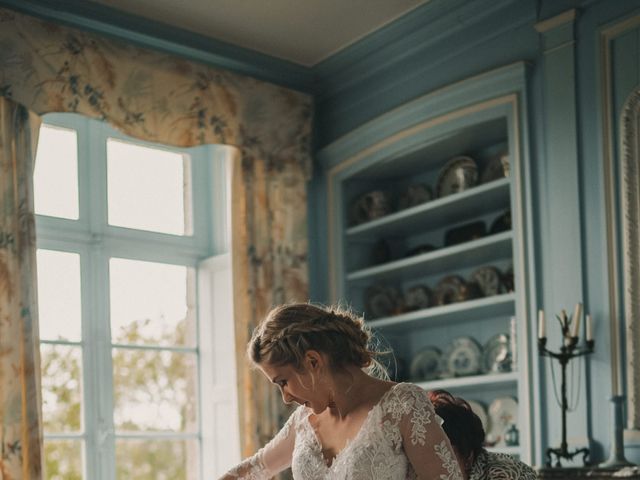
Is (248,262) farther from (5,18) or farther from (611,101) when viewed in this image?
(611,101)

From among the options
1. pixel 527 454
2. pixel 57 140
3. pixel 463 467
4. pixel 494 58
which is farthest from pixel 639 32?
pixel 57 140

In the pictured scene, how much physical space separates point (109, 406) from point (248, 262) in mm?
1015

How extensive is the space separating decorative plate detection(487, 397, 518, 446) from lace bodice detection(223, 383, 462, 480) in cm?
213

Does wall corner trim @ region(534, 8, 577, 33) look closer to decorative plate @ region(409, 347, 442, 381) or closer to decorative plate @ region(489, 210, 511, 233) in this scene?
decorative plate @ region(489, 210, 511, 233)

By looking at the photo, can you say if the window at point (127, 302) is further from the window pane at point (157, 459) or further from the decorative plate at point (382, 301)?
the decorative plate at point (382, 301)

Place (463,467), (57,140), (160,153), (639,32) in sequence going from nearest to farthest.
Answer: (463,467), (639,32), (57,140), (160,153)

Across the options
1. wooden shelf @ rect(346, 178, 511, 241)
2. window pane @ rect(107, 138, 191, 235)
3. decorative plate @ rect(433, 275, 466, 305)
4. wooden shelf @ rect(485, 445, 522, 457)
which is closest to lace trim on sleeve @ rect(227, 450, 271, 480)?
wooden shelf @ rect(485, 445, 522, 457)

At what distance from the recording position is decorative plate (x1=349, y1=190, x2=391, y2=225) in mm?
5230

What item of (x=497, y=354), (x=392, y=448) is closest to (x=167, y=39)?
(x=497, y=354)

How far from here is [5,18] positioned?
4.33 meters

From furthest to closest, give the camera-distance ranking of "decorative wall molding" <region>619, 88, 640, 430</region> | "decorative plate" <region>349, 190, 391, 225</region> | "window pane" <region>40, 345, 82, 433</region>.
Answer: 1. "decorative plate" <region>349, 190, 391, 225</region>
2. "window pane" <region>40, 345, 82, 433</region>
3. "decorative wall molding" <region>619, 88, 640, 430</region>

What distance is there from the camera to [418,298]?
202 inches

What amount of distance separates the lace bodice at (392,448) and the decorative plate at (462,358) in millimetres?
2218

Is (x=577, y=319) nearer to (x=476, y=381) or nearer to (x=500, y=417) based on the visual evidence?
(x=476, y=381)
